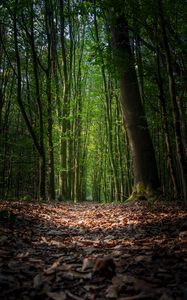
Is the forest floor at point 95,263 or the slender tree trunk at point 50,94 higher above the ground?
the slender tree trunk at point 50,94

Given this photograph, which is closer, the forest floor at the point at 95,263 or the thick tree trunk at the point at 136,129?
the forest floor at the point at 95,263

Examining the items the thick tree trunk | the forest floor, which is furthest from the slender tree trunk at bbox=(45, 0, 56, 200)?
the forest floor

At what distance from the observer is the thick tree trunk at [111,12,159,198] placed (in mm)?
9836

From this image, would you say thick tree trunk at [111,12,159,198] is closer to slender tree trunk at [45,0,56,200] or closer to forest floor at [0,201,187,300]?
forest floor at [0,201,187,300]

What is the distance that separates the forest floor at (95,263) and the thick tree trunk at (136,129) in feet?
14.0

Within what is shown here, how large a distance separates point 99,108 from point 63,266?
24.1 metres

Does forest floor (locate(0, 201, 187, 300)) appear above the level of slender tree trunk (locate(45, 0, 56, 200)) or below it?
below

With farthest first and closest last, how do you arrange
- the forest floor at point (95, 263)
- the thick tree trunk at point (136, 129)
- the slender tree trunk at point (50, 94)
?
the slender tree trunk at point (50, 94), the thick tree trunk at point (136, 129), the forest floor at point (95, 263)

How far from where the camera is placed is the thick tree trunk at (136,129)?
9.84 metres

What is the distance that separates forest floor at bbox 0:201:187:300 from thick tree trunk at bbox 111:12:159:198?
4.28m

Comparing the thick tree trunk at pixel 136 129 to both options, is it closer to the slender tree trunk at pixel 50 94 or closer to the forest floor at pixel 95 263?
the forest floor at pixel 95 263

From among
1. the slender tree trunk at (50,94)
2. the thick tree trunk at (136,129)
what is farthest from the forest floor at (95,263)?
the slender tree trunk at (50,94)

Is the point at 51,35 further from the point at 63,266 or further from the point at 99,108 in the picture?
the point at 63,266

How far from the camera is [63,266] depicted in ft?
10.5
